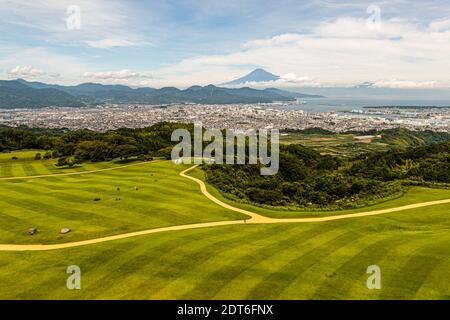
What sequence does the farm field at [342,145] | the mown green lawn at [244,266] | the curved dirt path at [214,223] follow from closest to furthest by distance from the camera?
the mown green lawn at [244,266] → the curved dirt path at [214,223] → the farm field at [342,145]

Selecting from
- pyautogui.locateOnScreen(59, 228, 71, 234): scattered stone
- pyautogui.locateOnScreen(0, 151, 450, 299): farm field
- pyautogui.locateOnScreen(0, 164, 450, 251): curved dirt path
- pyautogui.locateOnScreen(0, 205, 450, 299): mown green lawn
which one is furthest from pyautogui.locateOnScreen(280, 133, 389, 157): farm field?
pyautogui.locateOnScreen(59, 228, 71, 234): scattered stone

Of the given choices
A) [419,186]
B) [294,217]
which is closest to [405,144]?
[419,186]

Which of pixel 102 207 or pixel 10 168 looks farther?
pixel 10 168

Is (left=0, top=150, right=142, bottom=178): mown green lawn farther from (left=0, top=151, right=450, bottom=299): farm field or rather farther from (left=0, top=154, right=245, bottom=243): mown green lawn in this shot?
(left=0, top=151, right=450, bottom=299): farm field

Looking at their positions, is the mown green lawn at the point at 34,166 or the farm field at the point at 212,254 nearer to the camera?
the farm field at the point at 212,254

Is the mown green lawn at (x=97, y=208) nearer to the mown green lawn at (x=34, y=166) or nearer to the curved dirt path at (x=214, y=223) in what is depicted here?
the curved dirt path at (x=214, y=223)

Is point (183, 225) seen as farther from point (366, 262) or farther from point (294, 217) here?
point (366, 262)

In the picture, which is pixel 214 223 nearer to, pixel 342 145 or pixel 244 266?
pixel 244 266

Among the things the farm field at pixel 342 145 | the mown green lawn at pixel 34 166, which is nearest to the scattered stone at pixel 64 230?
the mown green lawn at pixel 34 166
